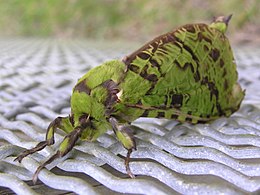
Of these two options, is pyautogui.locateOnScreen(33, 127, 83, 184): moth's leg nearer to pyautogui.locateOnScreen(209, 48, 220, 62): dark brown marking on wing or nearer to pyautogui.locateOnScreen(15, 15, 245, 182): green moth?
pyautogui.locateOnScreen(15, 15, 245, 182): green moth

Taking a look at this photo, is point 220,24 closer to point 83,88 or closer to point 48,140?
point 83,88

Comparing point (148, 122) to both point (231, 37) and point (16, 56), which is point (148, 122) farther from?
point (231, 37)

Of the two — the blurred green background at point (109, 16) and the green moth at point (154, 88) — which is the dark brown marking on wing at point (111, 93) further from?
the blurred green background at point (109, 16)

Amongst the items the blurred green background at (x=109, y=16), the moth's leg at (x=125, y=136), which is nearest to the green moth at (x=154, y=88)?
the moth's leg at (x=125, y=136)

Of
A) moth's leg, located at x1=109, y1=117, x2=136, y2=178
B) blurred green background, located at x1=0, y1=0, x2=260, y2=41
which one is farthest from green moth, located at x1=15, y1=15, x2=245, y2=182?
blurred green background, located at x1=0, y1=0, x2=260, y2=41

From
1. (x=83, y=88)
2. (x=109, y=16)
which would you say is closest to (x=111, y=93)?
(x=83, y=88)

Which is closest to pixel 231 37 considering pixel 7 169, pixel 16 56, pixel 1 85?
pixel 16 56
